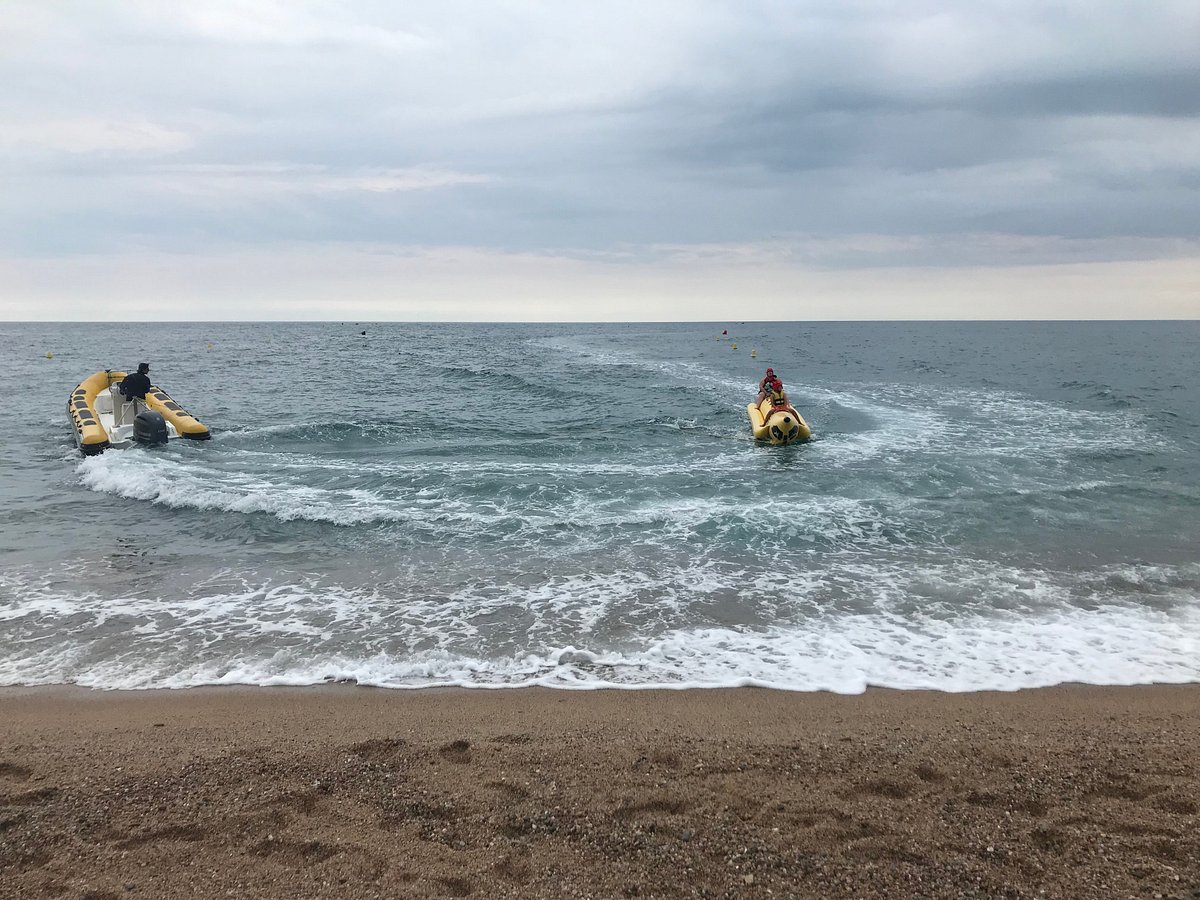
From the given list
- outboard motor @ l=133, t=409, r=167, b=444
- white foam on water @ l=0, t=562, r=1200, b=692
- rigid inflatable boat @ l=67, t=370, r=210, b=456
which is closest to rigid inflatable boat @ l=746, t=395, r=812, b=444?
white foam on water @ l=0, t=562, r=1200, b=692

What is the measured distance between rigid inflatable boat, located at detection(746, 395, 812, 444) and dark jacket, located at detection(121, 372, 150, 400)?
15733 mm

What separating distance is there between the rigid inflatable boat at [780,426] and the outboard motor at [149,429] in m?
14.6

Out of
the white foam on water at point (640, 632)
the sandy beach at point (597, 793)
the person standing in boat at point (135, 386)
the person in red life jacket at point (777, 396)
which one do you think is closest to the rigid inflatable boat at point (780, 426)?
the person in red life jacket at point (777, 396)

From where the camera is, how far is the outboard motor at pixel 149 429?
52.5 ft

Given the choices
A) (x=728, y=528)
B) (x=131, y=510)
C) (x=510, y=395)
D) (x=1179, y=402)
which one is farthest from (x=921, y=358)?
(x=131, y=510)

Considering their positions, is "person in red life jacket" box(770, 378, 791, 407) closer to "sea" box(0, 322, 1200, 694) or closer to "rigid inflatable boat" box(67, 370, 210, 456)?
"sea" box(0, 322, 1200, 694)

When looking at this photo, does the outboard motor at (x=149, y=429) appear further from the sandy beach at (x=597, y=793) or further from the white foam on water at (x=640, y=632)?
the sandy beach at (x=597, y=793)

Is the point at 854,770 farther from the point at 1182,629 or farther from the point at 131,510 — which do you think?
the point at 131,510

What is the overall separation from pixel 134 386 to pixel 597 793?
58.8ft

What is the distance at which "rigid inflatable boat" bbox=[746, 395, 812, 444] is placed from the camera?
56.2 ft

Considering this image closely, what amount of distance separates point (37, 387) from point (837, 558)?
35.1 m

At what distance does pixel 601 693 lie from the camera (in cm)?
559

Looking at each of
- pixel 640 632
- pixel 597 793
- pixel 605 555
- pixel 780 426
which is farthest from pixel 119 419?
pixel 597 793

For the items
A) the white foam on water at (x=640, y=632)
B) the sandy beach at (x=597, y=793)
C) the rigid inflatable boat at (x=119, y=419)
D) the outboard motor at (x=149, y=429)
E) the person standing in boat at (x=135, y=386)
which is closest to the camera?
the sandy beach at (x=597, y=793)
